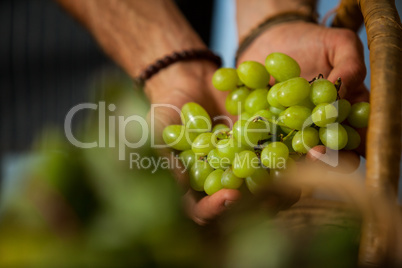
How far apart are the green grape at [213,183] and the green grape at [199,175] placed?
0.01m

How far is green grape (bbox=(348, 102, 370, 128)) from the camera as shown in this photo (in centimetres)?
46

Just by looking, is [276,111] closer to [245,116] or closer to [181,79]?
[245,116]

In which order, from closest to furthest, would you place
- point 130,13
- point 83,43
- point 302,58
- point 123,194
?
point 123,194, point 302,58, point 130,13, point 83,43

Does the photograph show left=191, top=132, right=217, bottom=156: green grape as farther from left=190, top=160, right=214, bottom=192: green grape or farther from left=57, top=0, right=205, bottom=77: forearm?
left=57, top=0, right=205, bottom=77: forearm

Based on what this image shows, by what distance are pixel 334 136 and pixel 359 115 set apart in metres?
0.07

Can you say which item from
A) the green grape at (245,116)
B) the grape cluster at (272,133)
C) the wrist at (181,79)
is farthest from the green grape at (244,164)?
the wrist at (181,79)

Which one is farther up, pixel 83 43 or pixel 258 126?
pixel 83 43

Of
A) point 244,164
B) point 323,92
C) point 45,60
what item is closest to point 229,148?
point 244,164

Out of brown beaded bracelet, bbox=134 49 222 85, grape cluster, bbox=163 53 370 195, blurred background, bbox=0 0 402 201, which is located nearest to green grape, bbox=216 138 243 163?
grape cluster, bbox=163 53 370 195

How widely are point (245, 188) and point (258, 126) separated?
0.08 meters

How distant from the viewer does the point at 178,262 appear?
229 mm

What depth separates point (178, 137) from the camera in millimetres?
526

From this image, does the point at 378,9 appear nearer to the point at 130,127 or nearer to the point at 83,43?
the point at 130,127

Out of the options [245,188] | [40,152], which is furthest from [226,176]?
[40,152]
